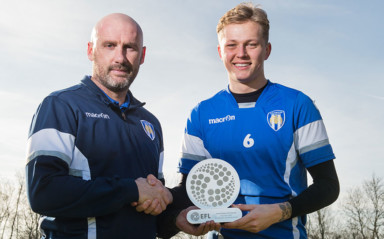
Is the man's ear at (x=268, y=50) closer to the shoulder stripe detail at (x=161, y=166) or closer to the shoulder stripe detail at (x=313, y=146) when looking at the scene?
the shoulder stripe detail at (x=313, y=146)

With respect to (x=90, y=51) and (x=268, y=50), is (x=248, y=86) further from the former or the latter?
(x=90, y=51)

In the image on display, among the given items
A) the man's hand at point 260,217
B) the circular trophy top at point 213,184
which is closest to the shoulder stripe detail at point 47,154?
the circular trophy top at point 213,184

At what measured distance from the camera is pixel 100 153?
367 centimetres

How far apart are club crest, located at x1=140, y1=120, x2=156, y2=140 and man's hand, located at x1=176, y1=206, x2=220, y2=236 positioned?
85 centimetres

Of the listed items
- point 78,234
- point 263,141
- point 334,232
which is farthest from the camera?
point 334,232

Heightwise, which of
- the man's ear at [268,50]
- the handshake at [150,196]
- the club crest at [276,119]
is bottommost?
the handshake at [150,196]

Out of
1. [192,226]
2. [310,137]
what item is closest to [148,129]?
[192,226]

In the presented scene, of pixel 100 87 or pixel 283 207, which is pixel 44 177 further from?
pixel 283 207

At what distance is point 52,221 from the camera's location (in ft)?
11.7


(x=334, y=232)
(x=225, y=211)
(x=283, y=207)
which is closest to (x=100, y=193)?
(x=225, y=211)

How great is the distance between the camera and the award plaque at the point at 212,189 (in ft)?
12.1

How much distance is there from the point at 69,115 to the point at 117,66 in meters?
0.76

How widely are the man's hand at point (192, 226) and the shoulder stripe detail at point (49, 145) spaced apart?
4.05 feet

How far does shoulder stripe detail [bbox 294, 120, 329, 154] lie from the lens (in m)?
3.94
